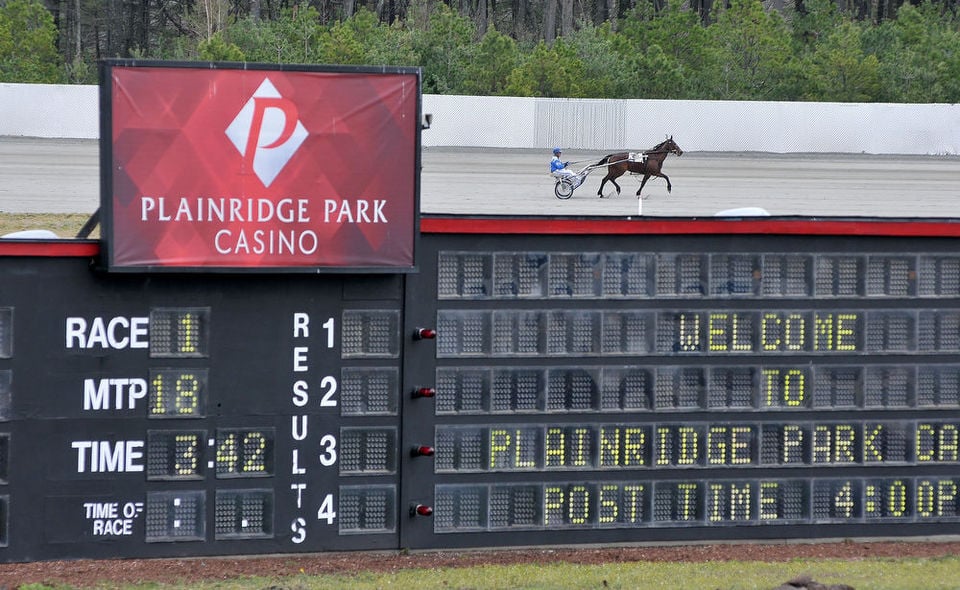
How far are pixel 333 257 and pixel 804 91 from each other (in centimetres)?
4685

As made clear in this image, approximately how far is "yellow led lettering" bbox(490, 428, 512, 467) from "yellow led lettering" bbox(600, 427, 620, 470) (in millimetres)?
873

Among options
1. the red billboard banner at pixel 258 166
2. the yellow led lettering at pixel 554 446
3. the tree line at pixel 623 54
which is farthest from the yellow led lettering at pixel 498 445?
the tree line at pixel 623 54

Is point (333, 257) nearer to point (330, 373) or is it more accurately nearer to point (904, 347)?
point (330, 373)

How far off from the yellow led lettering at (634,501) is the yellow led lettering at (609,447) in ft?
0.91

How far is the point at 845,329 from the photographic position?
12852 millimetres

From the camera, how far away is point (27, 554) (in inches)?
456

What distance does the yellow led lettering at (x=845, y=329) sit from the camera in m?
12.8

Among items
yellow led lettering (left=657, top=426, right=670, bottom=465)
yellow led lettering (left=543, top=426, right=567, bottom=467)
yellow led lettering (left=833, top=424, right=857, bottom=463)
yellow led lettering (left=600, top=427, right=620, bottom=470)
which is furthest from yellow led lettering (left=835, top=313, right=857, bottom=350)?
yellow led lettering (left=543, top=426, right=567, bottom=467)

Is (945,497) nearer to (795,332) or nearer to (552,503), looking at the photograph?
(795,332)

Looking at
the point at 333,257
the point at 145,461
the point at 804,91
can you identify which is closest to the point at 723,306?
the point at 333,257

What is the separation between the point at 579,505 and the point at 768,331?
240 centimetres

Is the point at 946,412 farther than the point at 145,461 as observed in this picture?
Yes

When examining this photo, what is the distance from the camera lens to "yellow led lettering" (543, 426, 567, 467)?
41.2ft

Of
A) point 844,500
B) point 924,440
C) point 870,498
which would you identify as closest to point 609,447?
point 844,500
